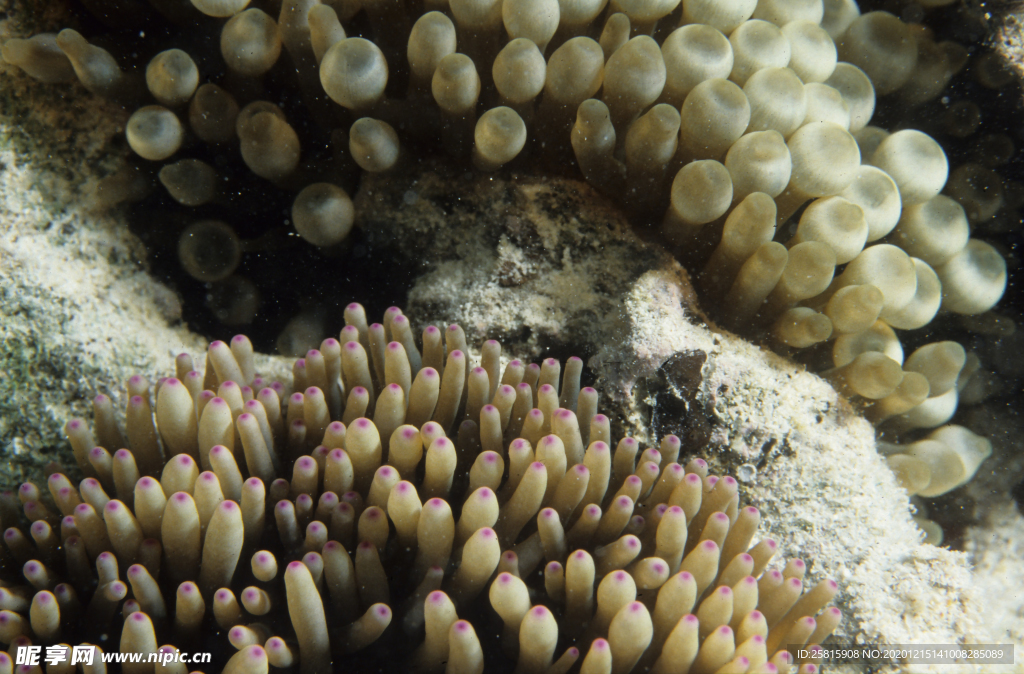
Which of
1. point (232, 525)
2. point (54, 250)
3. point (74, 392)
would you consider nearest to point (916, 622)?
point (232, 525)

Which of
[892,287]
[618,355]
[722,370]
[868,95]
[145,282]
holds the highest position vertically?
[868,95]

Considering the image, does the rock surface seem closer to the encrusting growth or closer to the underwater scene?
the underwater scene

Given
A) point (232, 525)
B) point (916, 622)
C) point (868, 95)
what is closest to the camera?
point (232, 525)

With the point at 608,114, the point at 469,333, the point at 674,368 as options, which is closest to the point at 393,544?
the point at 469,333

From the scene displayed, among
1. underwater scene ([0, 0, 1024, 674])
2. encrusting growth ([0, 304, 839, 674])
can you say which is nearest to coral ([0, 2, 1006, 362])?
underwater scene ([0, 0, 1024, 674])

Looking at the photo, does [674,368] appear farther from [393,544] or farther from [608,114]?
[393,544]

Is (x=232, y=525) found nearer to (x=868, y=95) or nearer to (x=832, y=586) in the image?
(x=832, y=586)
